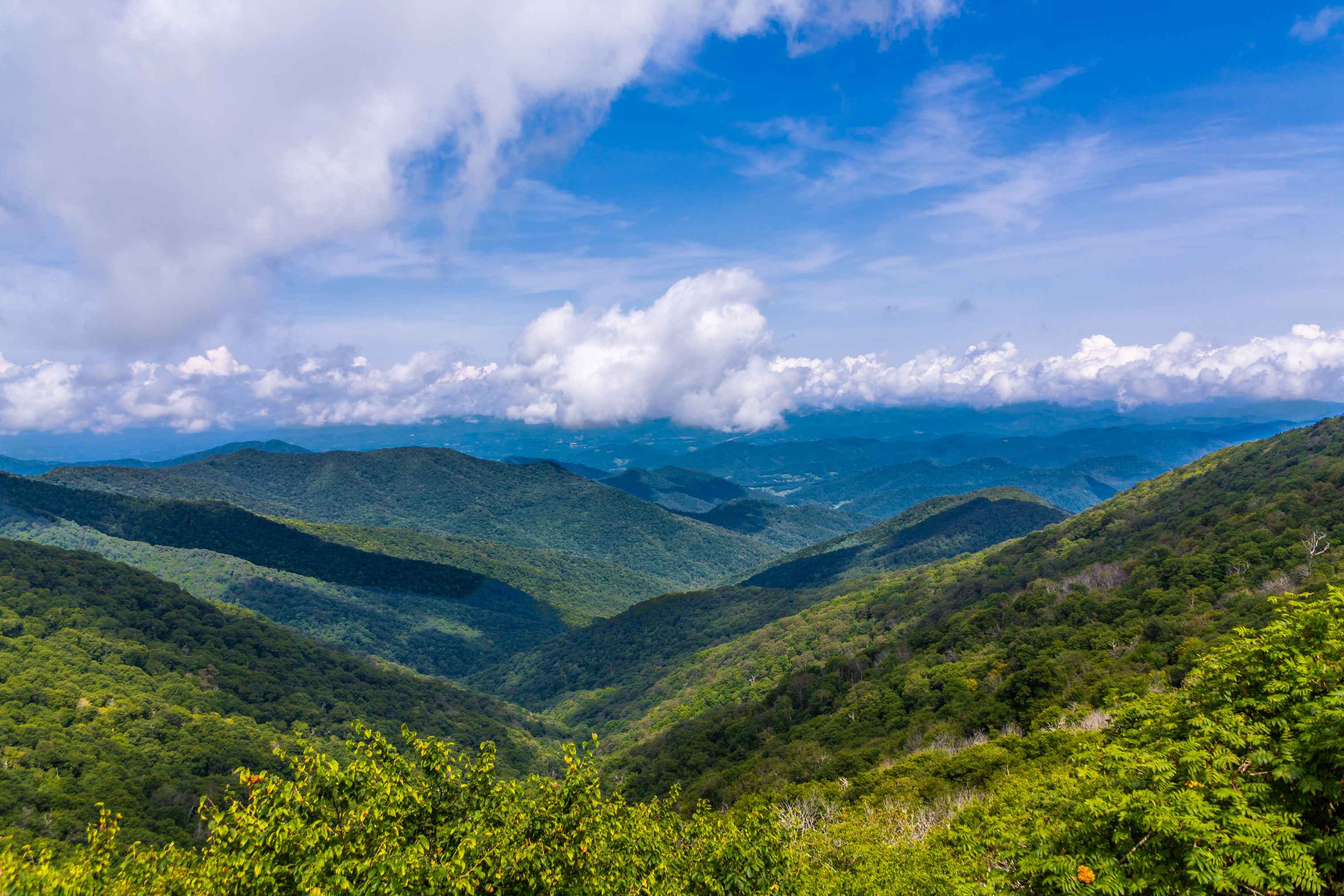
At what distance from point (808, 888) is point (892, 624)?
119554 millimetres

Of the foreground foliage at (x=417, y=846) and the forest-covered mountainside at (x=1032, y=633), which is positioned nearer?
the foreground foliage at (x=417, y=846)

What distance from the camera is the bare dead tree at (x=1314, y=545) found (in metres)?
61.2

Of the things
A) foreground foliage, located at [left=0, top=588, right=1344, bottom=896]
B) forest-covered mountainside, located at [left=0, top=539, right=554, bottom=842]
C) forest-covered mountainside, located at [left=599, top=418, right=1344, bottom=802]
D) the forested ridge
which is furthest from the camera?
forest-covered mountainside, located at [left=0, top=539, right=554, bottom=842]

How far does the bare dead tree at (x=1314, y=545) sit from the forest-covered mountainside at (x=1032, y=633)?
1.07 ft

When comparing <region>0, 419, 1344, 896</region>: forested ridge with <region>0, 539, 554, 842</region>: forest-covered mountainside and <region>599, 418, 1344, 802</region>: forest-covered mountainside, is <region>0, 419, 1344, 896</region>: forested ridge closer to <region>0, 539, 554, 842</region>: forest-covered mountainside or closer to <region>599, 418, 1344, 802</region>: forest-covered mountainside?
<region>599, 418, 1344, 802</region>: forest-covered mountainside

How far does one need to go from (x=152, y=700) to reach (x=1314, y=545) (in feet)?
526

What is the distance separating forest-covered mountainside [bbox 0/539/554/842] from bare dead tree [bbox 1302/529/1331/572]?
118 metres

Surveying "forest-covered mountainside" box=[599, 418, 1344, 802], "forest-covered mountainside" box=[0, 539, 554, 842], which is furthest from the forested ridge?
"forest-covered mountainside" box=[0, 539, 554, 842]

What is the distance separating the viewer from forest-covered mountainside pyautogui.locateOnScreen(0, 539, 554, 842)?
7200 centimetres

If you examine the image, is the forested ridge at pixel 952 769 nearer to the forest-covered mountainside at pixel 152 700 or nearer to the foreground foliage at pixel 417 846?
the foreground foliage at pixel 417 846

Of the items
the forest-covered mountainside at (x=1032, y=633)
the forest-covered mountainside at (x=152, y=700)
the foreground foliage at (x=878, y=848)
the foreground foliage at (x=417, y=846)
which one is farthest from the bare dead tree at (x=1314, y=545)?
the forest-covered mountainside at (x=152, y=700)

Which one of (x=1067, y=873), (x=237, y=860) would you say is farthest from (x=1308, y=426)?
(x=237, y=860)

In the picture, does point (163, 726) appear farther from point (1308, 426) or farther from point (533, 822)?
point (1308, 426)

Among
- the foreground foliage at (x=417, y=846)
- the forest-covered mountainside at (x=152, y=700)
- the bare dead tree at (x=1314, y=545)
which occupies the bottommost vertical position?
the forest-covered mountainside at (x=152, y=700)
